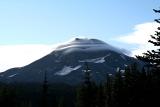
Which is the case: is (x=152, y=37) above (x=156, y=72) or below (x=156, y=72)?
above

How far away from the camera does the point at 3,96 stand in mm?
63438

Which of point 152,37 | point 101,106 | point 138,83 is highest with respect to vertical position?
point 152,37

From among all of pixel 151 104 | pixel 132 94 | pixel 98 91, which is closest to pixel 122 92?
pixel 132 94

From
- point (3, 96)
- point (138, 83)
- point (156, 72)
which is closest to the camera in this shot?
point (156, 72)

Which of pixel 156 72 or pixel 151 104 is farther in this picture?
pixel 151 104

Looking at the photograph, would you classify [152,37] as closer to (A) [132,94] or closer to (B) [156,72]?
(B) [156,72]

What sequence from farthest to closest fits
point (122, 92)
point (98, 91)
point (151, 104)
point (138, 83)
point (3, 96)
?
1. point (98, 91)
2. point (3, 96)
3. point (122, 92)
4. point (138, 83)
5. point (151, 104)

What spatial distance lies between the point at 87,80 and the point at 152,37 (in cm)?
2861

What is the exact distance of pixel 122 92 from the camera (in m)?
52.6

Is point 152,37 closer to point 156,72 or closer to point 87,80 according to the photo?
point 156,72

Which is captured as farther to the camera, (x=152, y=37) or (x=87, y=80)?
(x=87, y=80)

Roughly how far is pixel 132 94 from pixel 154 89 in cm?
1041

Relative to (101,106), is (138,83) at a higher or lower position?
higher

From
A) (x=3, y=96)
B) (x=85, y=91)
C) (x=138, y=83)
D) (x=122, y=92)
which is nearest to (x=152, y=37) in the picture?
(x=138, y=83)
